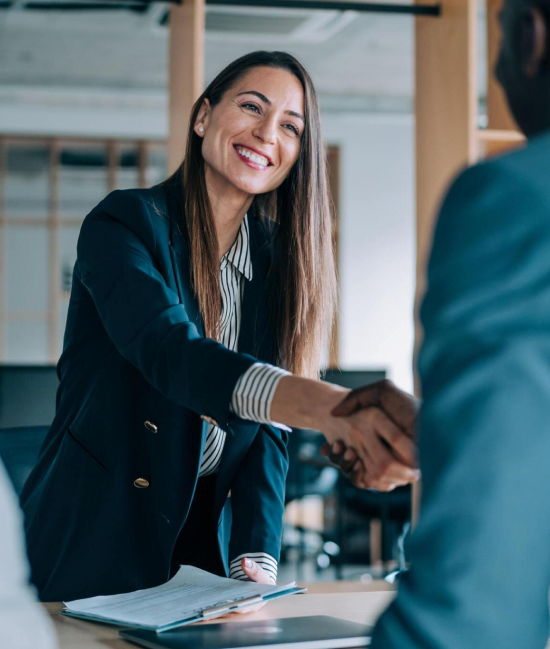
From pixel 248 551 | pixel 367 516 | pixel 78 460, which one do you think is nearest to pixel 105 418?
pixel 78 460

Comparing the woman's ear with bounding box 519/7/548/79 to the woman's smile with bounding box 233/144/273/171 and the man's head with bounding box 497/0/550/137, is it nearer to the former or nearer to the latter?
the man's head with bounding box 497/0/550/137

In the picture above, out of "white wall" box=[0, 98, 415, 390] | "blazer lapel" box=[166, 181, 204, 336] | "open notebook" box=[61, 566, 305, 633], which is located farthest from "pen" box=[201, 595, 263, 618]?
"white wall" box=[0, 98, 415, 390]

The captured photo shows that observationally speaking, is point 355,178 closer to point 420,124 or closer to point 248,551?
point 420,124

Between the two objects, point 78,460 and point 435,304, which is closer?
point 435,304

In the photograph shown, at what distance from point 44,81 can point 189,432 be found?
24.4ft

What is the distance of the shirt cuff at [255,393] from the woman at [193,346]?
0.03m

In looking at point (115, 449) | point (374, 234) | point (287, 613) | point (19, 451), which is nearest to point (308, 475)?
point (374, 234)

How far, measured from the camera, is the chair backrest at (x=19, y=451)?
5.55ft

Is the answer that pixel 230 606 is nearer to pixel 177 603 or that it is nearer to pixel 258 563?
pixel 177 603

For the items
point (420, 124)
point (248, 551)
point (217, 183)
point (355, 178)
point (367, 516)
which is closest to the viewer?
point (248, 551)

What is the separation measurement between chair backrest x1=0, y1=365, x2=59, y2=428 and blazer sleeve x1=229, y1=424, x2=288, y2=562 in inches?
72.5

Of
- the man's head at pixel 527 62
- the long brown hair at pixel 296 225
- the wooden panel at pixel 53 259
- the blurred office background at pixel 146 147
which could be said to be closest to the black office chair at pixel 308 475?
the blurred office background at pixel 146 147

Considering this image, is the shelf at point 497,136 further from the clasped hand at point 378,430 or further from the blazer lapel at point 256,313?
the clasped hand at point 378,430

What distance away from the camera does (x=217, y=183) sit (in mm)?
1668
